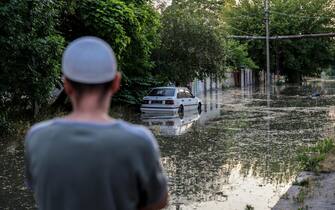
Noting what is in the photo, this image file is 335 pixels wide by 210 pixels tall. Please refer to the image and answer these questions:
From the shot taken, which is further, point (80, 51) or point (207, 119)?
point (207, 119)

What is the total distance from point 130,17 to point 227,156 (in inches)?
445

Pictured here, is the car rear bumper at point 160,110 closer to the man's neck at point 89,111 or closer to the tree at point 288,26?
the man's neck at point 89,111

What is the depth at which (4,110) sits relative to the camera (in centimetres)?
1825

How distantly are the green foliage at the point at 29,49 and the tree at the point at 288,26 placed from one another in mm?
43133

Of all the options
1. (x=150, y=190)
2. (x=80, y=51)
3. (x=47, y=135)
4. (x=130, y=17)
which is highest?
(x=130, y=17)

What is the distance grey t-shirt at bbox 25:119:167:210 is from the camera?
2.34m

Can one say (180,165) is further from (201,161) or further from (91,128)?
(91,128)

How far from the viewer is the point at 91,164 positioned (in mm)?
2338

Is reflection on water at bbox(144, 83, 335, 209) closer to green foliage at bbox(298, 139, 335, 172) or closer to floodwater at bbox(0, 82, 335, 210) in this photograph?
floodwater at bbox(0, 82, 335, 210)

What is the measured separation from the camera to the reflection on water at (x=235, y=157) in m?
9.39

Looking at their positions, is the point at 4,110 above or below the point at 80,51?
below

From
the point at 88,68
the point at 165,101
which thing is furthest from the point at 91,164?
the point at 165,101

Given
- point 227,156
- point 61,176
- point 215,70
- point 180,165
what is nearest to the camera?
point 61,176

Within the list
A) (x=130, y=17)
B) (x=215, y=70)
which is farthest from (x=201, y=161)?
(x=215, y=70)
